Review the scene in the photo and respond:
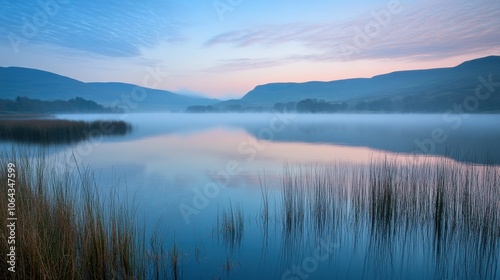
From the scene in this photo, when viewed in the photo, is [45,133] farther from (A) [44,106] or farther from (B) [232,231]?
(A) [44,106]

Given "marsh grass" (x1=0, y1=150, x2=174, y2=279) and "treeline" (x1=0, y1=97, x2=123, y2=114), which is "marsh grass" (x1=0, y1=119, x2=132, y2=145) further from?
"treeline" (x1=0, y1=97, x2=123, y2=114)

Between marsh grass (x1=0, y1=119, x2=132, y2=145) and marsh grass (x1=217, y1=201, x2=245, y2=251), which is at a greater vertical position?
marsh grass (x1=0, y1=119, x2=132, y2=145)

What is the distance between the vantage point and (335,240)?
19.9 ft

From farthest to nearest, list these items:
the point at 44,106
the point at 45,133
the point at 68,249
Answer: the point at 44,106
the point at 45,133
the point at 68,249

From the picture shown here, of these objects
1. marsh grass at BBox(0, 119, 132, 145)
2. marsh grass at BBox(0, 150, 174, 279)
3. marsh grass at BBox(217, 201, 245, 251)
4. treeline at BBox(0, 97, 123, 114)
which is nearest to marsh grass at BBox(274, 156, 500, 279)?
marsh grass at BBox(217, 201, 245, 251)

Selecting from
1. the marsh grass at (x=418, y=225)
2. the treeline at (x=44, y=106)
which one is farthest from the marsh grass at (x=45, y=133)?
the treeline at (x=44, y=106)

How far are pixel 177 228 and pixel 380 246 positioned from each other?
167 inches

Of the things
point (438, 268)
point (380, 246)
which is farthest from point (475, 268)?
point (380, 246)

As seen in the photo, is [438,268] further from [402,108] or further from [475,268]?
[402,108]

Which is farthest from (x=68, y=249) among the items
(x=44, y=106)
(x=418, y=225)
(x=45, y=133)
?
(x=44, y=106)

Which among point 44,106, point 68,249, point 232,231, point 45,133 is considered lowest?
point 232,231

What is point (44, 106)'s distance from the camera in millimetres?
90750

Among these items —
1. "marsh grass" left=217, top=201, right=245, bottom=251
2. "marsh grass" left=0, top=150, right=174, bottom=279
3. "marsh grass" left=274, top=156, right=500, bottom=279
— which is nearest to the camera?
"marsh grass" left=0, top=150, right=174, bottom=279

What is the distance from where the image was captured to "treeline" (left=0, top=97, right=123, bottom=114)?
74.2m
